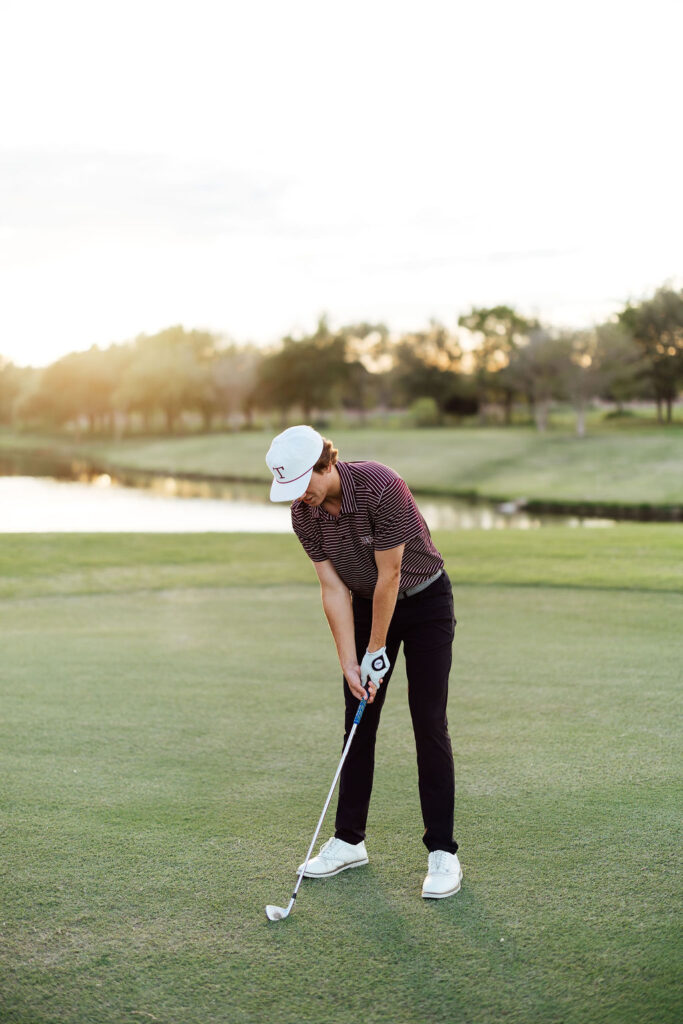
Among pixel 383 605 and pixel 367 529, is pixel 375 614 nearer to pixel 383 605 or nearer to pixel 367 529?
pixel 383 605

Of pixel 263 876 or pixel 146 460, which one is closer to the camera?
pixel 263 876

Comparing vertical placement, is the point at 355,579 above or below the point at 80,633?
above

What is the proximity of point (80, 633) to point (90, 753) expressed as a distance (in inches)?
151

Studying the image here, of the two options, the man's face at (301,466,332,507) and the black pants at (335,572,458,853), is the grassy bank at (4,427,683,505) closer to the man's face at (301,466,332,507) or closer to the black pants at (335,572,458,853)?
the black pants at (335,572,458,853)

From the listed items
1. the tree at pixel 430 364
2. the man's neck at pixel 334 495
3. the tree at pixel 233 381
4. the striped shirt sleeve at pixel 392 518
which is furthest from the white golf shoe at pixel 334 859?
the tree at pixel 430 364

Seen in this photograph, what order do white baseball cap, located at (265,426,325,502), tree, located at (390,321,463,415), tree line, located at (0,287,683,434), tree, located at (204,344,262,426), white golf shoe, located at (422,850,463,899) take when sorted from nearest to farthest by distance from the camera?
white baseball cap, located at (265,426,325,502)
white golf shoe, located at (422,850,463,899)
tree line, located at (0,287,683,434)
tree, located at (204,344,262,426)
tree, located at (390,321,463,415)

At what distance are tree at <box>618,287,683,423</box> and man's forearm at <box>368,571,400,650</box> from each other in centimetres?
6525

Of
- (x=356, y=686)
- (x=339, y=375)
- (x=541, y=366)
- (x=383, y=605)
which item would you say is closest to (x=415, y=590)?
(x=383, y=605)

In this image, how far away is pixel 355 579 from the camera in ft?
13.0

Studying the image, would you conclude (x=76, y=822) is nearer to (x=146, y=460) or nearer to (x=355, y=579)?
(x=355, y=579)

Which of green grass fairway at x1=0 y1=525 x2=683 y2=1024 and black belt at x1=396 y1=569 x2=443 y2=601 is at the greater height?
black belt at x1=396 y1=569 x2=443 y2=601

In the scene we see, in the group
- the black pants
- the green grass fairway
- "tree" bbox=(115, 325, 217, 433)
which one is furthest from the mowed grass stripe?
"tree" bbox=(115, 325, 217, 433)

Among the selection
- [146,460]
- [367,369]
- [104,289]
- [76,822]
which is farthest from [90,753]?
[367,369]

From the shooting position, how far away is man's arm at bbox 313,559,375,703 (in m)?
4.01
